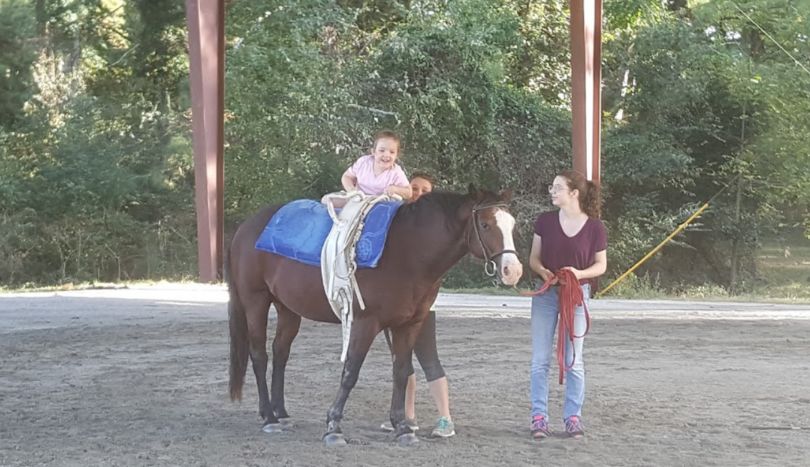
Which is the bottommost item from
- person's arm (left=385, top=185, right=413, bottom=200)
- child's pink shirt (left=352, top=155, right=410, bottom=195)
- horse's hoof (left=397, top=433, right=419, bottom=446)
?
horse's hoof (left=397, top=433, right=419, bottom=446)

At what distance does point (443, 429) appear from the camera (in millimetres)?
6051

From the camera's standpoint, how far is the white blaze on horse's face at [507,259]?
534 cm

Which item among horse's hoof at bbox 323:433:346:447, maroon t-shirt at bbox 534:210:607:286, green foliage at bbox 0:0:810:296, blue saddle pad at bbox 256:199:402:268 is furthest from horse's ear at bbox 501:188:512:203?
green foliage at bbox 0:0:810:296

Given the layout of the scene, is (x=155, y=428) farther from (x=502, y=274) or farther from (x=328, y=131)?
(x=328, y=131)

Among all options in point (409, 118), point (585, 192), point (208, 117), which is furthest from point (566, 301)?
point (409, 118)

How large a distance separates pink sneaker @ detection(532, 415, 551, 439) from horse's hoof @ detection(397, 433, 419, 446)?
2.29ft

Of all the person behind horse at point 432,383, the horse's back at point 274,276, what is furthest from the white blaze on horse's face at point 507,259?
the horse's back at point 274,276

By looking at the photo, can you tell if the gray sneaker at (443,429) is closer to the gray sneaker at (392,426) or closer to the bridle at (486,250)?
the gray sneaker at (392,426)

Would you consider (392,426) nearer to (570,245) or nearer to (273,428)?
(273,428)

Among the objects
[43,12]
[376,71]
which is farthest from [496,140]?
[43,12]

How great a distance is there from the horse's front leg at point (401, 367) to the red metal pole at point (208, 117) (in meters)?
9.09

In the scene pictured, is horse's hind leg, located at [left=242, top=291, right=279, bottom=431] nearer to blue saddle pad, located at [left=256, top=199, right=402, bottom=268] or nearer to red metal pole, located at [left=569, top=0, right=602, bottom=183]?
blue saddle pad, located at [left=256, top=199, right=402, bottom=268]

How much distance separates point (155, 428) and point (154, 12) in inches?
842

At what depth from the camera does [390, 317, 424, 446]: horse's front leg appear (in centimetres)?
597
